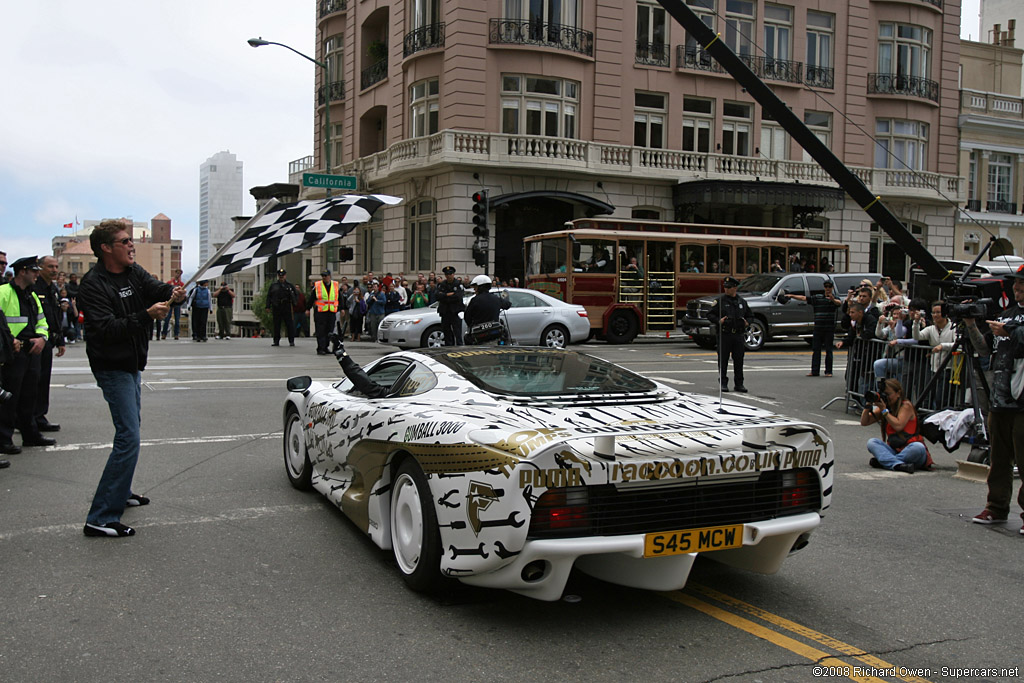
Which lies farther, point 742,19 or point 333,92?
point 333,92

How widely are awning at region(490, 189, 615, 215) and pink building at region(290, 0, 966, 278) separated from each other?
108 mm

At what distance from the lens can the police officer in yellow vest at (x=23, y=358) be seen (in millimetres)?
8180

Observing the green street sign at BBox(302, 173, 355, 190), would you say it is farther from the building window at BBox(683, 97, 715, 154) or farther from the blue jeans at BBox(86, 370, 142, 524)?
the blue jeans at BBox(86, 370, 142, 524)

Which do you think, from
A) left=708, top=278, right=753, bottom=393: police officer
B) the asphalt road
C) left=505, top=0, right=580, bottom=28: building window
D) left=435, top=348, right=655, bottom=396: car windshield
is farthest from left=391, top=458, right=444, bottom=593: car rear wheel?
left=505, top=0, right=580, bottom=28: building window

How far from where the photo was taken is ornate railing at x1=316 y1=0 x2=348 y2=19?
38.4 m

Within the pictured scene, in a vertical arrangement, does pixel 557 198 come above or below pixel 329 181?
above

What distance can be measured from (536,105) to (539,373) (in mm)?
26510

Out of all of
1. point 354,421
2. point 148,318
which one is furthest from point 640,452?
point 148,318

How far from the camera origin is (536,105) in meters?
30.5

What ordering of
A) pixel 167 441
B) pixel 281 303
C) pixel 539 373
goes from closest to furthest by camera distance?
pixel 539 373 < pixel 167 441 < pixel 281 303

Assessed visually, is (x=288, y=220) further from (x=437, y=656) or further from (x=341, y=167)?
(x=341, y=167)

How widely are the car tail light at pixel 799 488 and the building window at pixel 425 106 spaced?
92.8ft

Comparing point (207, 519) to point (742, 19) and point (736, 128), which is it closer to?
point (736, 128)

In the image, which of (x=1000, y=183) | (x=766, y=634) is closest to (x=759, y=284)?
(x=766, y=634)
